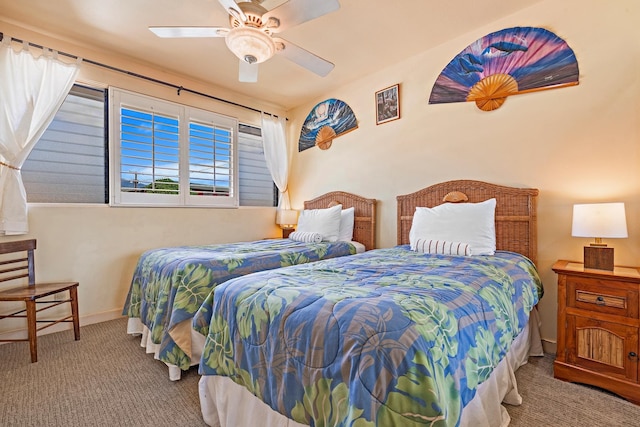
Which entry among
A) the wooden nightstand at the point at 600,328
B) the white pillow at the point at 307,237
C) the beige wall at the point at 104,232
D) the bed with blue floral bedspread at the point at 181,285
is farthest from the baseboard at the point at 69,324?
the wooden nightstand at the point at 600,328

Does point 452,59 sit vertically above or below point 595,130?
above

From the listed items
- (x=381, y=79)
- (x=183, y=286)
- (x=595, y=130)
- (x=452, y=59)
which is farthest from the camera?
(x=381, y=79)

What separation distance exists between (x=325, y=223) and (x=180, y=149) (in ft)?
6.44

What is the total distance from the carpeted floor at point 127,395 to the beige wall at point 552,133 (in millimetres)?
689

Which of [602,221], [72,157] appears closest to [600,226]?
[602,221]

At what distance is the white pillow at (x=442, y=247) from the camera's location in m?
2.11

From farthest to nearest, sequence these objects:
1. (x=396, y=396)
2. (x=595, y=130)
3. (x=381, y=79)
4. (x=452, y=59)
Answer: (x=381, y=79), (x=452, y=59), (x=595, y=130), (x=396, y=396)

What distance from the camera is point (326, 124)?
3990mm

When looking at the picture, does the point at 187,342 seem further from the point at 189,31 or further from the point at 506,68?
the point at 506,68

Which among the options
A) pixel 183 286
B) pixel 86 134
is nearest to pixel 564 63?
pixel 183 286

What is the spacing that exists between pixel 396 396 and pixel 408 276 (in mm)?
750

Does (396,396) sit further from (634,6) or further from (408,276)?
(634,6)

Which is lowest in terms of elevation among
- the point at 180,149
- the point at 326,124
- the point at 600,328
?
the point at 600,328

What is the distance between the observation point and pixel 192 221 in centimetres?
347
